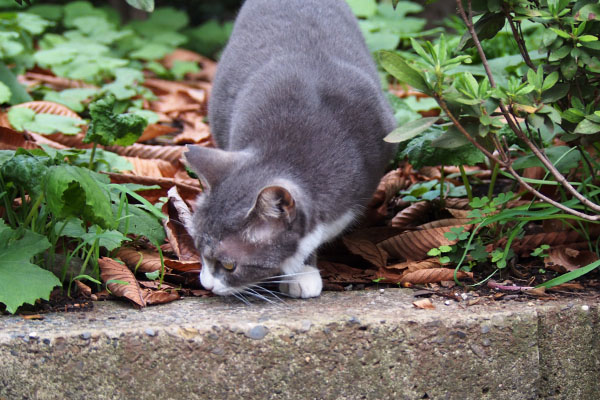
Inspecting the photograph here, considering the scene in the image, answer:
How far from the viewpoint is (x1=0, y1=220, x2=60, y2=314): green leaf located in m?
1.89

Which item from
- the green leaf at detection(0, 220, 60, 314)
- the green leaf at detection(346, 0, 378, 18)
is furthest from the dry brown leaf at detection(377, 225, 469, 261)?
the green leaf at detection(346, 0, 378, 18)

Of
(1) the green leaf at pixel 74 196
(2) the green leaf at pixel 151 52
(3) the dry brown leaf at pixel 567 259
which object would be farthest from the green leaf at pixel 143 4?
(2) the green leaf at pixel 151 52

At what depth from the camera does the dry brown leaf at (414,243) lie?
2457 millimetres

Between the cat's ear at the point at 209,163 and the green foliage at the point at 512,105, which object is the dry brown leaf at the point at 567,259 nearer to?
the green foliage at the point at 512,105

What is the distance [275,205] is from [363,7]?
129 inches

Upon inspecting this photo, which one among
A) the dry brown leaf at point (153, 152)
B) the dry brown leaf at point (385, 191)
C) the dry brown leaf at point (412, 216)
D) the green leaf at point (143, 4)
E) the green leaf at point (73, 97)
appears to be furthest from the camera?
the green leaf at point (73, 97)

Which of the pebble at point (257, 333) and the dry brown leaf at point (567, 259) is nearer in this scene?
the pebble at point (257, 333)

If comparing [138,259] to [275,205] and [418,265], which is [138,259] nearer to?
[275,205]

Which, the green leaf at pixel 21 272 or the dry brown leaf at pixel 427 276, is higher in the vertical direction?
the green leaf at pixel 21 272

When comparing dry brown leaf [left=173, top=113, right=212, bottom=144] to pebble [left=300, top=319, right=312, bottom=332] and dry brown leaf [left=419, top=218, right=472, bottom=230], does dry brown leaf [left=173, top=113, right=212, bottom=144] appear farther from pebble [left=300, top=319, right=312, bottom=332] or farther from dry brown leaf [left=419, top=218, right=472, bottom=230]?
pebble [left=300, top=319, right=312, bottom=332]

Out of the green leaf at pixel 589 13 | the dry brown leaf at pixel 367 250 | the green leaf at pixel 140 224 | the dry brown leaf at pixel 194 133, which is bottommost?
the dry brown leaf at pixel 194 133

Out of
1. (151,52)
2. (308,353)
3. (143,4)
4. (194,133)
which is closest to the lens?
(143,4)

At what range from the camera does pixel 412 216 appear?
276cm

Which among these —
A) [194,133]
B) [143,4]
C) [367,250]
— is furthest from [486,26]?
[194,133]
